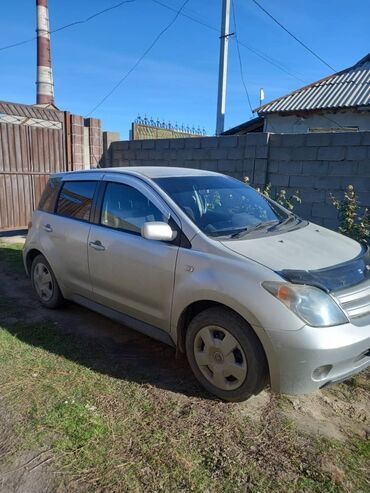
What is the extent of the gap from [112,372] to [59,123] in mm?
7149

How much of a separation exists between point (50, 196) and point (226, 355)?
301 centimetres

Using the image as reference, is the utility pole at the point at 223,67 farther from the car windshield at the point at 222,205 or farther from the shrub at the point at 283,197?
the car windshield at the point at 222,205

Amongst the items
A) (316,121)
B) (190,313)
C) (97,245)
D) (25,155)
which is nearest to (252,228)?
(190,313)

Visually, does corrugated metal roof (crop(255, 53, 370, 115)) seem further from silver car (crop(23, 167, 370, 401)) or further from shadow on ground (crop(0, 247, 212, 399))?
shadow on ground (crop(0, 247, 212, 399))

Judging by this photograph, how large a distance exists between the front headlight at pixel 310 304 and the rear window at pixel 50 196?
9.96 feet

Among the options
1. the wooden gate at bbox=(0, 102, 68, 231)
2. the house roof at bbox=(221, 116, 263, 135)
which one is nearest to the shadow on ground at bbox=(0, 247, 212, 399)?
the wooden gate at bbox=(0, 102, 68, 231)

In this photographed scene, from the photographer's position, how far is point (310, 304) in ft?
8.50

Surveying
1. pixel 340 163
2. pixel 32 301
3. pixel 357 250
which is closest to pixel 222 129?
pixel 340 163

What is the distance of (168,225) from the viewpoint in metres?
3.27

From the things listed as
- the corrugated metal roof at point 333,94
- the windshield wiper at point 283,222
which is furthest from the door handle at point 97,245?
the corrugated metal roof at point 333,94

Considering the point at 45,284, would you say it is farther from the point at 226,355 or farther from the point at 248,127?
the point at 248,127

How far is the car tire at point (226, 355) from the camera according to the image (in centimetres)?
274

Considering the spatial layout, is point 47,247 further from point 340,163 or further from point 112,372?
point 340,163

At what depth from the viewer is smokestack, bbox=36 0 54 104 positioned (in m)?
26.2
